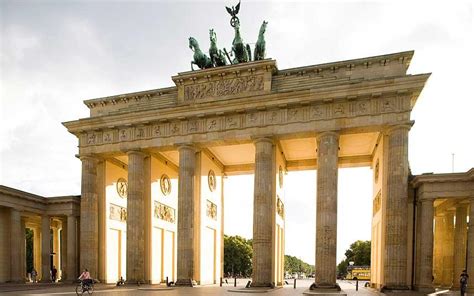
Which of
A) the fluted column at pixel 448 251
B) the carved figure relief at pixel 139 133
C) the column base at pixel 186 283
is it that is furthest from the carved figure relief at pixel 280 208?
the fluted column at pixel 448 251

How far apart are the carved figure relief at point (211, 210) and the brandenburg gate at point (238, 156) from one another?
0.10m

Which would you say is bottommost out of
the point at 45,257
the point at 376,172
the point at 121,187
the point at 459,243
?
the point at 45,257

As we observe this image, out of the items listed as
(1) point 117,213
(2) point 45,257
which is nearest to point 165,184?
(1) point 117,213

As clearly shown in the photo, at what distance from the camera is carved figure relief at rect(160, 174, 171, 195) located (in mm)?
35875

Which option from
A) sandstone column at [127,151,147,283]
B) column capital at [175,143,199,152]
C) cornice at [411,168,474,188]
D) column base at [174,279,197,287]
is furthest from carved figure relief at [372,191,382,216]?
sandstone column at [127,151,147,283]

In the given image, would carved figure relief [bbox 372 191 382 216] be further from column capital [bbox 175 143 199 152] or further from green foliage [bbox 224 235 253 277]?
green foliage [bbox 224 235 253 277]

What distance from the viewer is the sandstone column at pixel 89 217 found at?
31.7m

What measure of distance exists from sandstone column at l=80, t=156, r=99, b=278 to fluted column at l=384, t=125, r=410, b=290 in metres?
22.9

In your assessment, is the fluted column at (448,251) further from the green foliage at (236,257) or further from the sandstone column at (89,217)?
the green foliage at (236,257)

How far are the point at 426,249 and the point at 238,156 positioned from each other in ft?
59.1

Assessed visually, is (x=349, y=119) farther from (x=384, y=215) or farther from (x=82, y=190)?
(x=82, y=190)

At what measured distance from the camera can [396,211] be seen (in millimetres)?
24688

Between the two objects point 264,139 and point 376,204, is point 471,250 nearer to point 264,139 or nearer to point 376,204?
point 376,204

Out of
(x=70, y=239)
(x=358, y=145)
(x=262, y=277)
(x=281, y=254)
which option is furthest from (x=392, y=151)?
(x=70, y=239)
